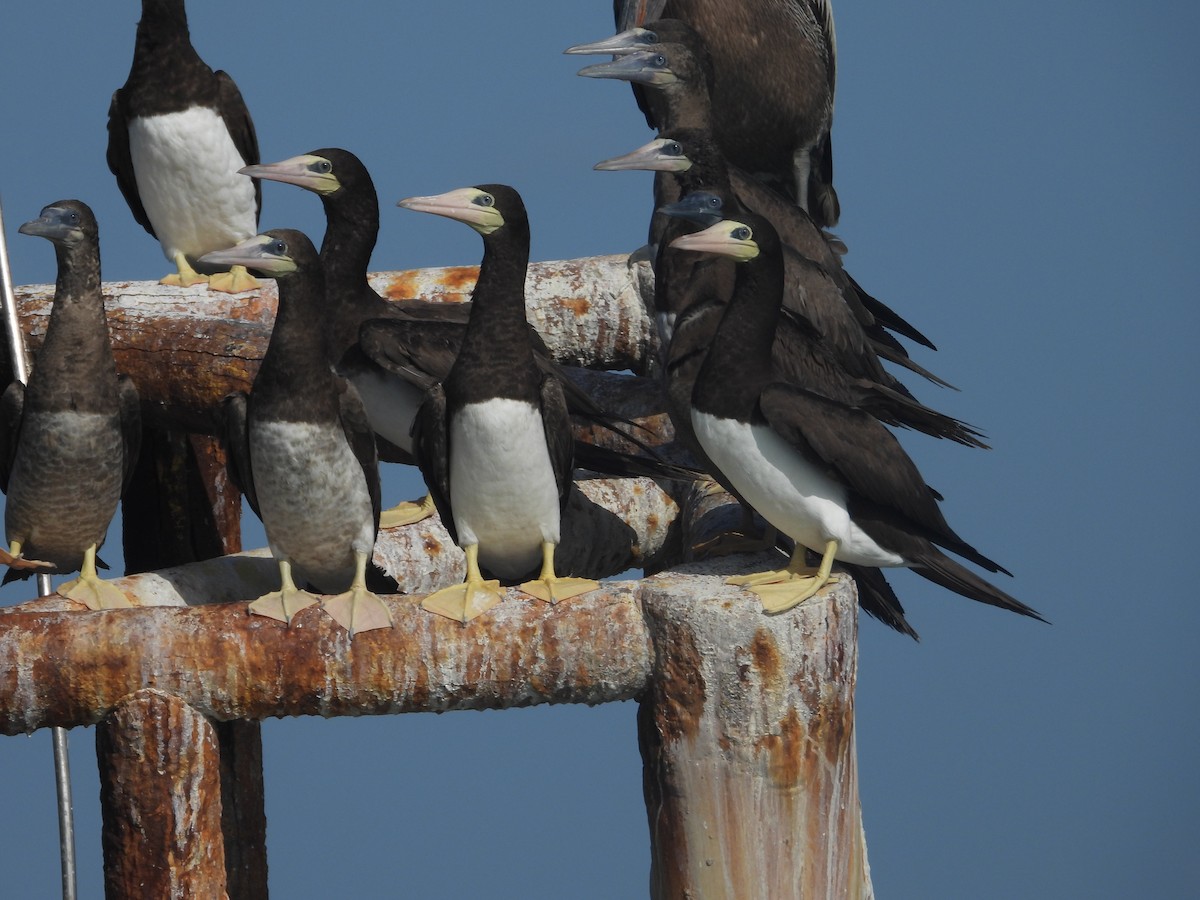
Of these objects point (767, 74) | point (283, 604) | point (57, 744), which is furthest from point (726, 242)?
point (767, 74)

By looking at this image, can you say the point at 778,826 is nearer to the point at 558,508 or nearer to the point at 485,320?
the point at 558,508

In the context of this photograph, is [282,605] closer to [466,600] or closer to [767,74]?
[466,600]

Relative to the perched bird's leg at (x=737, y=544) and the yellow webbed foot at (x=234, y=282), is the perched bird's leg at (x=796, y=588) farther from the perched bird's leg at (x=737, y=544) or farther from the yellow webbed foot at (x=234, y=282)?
the yellow webbed foot at (x=234, y=282)

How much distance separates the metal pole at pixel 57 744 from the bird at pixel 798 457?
3.31 metres

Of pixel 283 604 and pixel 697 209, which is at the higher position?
pixel 697 209

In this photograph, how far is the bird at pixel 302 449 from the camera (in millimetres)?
7520

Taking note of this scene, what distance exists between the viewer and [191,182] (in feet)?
34.5

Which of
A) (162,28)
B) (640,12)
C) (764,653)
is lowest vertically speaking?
(764,653)

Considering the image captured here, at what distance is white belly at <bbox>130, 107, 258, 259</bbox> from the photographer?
34.0 feet

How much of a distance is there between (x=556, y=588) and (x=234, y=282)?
3483mm

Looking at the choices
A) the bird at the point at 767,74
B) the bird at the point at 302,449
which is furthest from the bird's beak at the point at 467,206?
the bird at the point at 767,74

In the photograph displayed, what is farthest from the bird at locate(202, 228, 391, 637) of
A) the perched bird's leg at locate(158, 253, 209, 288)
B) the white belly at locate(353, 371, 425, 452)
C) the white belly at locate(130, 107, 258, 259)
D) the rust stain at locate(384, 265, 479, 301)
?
the rust stain at locate(384, 265, 479, 301)

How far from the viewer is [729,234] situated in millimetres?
7750

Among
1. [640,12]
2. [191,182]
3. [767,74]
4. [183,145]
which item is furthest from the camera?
[640,12]
